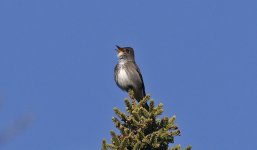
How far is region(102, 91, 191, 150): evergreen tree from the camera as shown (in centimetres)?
797

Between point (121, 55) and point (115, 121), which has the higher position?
point (121, 55)

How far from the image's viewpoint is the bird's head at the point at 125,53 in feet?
51.0

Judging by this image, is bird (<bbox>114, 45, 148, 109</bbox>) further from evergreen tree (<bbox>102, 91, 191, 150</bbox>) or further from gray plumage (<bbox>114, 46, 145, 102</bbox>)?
evergreen tree (<bbox>102, 91, 191, 150</bbox>)

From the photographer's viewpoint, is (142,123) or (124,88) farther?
(124,88)

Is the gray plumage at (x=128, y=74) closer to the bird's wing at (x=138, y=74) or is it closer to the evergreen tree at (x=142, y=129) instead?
the bird's wing at (x=138, y=74)

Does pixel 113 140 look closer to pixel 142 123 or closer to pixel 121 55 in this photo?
pixel 142 123

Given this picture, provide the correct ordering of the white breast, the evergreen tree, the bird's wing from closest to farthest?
the evergreen tree → the white breast → the bird's wing

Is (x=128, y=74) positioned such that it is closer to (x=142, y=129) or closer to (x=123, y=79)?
(x=123, y=79)

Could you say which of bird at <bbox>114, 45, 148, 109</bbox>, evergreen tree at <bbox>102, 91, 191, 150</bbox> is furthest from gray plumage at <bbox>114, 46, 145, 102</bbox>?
evergreen tree at <bbox>102, 91, 191, 150</bbox>

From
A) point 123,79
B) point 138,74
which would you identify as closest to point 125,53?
point 138,74

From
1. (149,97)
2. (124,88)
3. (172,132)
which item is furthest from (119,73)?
(172,132)

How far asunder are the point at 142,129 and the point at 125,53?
24.3 ft

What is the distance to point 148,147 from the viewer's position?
320 inches

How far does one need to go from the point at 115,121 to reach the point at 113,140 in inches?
26.4
